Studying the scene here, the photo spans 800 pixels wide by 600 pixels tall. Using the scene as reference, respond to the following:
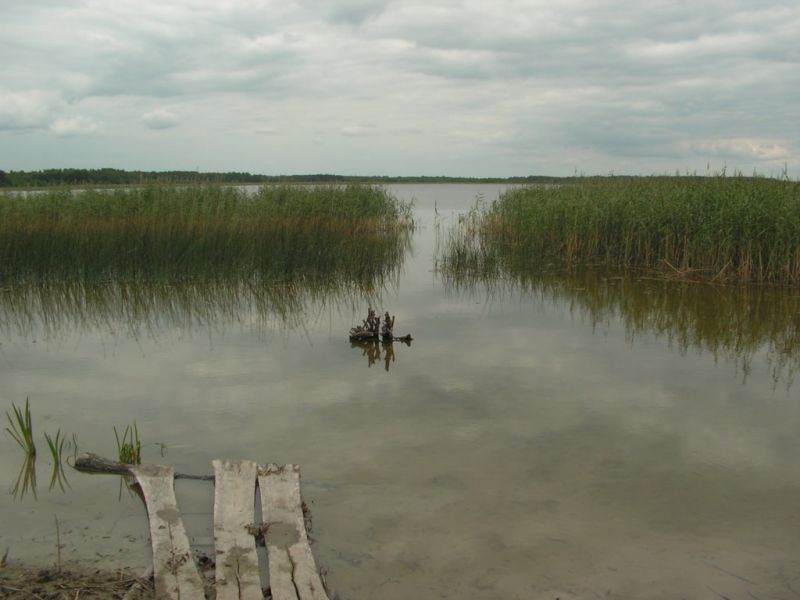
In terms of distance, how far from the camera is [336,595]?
301 cm

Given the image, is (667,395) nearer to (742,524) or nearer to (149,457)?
(742,524)

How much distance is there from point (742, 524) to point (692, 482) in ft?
1.64

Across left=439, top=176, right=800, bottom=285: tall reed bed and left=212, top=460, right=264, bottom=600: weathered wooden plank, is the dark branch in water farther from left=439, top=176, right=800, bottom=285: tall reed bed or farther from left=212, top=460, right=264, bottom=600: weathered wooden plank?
left=439, top=176, right=800, bottom=285: tall reed bed

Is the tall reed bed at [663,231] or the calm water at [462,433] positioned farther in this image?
the tall reed bed at [663,231]

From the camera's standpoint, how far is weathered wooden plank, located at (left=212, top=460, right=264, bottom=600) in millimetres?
2885

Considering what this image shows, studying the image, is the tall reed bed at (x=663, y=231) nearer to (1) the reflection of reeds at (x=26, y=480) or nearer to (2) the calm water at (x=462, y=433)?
(2) the calm water at (x=462, y=433)

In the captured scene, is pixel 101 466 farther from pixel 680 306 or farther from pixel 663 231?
pixel 663 231

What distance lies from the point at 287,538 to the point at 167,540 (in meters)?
0.54

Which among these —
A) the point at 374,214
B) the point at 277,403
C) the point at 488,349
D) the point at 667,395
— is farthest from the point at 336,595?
the point at 374,214

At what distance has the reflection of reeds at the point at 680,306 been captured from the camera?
291 inches

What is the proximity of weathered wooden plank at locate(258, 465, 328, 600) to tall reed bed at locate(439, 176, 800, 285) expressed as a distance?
8.77 m

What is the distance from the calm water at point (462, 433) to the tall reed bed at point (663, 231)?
165 cm

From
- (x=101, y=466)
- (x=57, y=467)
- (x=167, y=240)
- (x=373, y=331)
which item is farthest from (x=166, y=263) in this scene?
(x=101, y=466)

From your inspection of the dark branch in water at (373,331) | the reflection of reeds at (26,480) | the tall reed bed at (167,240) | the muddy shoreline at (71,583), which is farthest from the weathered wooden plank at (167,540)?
the tall reed bed at (167,240)
